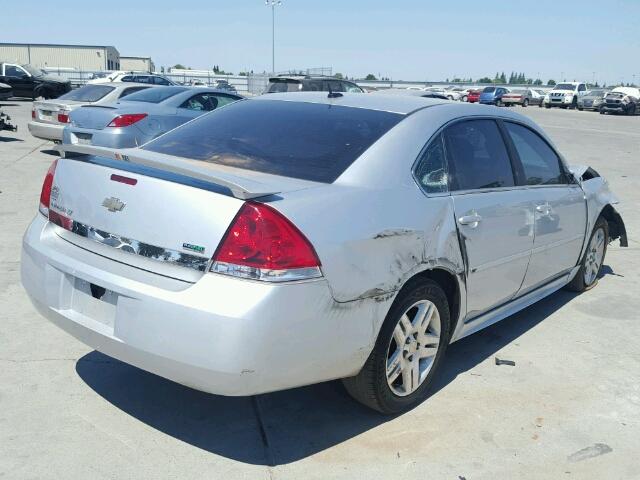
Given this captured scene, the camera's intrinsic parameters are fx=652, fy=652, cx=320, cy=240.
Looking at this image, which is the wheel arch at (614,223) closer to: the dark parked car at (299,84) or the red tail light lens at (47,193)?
the red tail light lens at (47,193)

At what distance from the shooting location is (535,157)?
459 cm

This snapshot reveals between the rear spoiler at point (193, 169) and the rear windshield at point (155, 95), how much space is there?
7.75 meters

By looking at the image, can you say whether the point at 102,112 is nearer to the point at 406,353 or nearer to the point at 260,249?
the point at 406,353

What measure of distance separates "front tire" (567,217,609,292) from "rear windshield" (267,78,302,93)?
11.2 m

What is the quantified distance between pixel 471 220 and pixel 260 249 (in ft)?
4.82

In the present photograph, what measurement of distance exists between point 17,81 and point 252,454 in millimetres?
30817

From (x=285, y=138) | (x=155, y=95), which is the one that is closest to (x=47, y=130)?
(x=155, y=95)

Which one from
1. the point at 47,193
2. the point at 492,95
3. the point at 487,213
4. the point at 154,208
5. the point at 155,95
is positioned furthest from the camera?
the point at 492,95

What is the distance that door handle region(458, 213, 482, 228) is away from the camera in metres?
3.56

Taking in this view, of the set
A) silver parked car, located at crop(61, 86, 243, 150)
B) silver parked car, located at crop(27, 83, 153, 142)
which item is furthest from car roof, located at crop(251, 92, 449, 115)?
silver parked car, located at crop(27, 83, 153, 142)

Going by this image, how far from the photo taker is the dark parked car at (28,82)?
2942 centimetres

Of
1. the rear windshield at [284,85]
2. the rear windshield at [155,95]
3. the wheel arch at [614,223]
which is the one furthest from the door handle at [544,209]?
the rear windshield at [284,85]

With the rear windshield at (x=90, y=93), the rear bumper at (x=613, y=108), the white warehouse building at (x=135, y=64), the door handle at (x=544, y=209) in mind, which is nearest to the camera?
the door handle at (x=544, y=209)

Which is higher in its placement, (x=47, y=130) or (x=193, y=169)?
(x=193, y=169)
